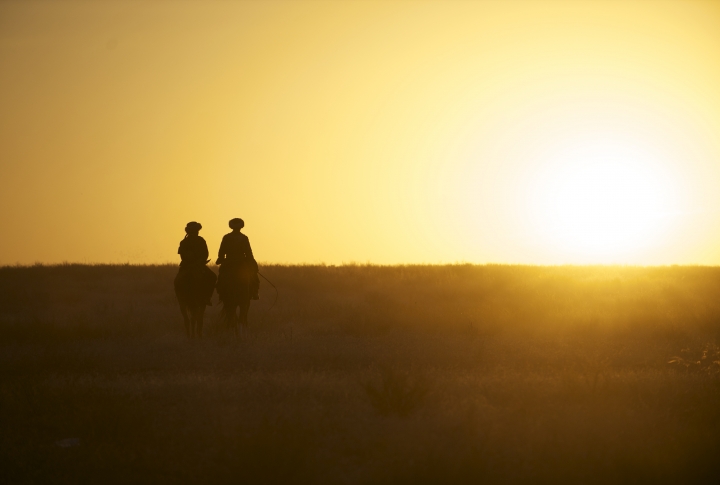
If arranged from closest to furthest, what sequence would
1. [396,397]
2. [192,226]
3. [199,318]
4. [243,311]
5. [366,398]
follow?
[396,397] < [366,398] < [192,226] < [199,318] < [243,311]

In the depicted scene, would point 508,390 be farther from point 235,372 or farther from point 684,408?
point 235,372

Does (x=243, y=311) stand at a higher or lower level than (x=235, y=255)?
lower

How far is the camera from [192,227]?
13.8m

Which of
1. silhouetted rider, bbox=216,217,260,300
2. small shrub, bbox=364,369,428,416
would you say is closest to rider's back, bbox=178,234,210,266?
silhouetted rider, bbox=216,217,260,300

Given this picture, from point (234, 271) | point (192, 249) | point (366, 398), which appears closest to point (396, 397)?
point (366, 398)

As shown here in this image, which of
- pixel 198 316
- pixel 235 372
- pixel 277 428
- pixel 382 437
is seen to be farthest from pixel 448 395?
pixel 198 316

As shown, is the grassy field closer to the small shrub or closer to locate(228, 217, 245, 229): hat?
the small shrub

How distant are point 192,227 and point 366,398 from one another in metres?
6.72

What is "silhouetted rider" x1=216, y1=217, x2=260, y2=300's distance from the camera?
14.1 m

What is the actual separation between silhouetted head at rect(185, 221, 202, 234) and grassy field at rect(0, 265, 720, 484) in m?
2.11

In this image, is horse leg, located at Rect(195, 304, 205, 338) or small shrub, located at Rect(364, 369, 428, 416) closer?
small shrub, located at Rect(364, 369, 428, 416)

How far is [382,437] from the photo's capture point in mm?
7078

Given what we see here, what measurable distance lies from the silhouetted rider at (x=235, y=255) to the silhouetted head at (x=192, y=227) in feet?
1.84

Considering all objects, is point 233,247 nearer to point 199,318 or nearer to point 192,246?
point 192,246
